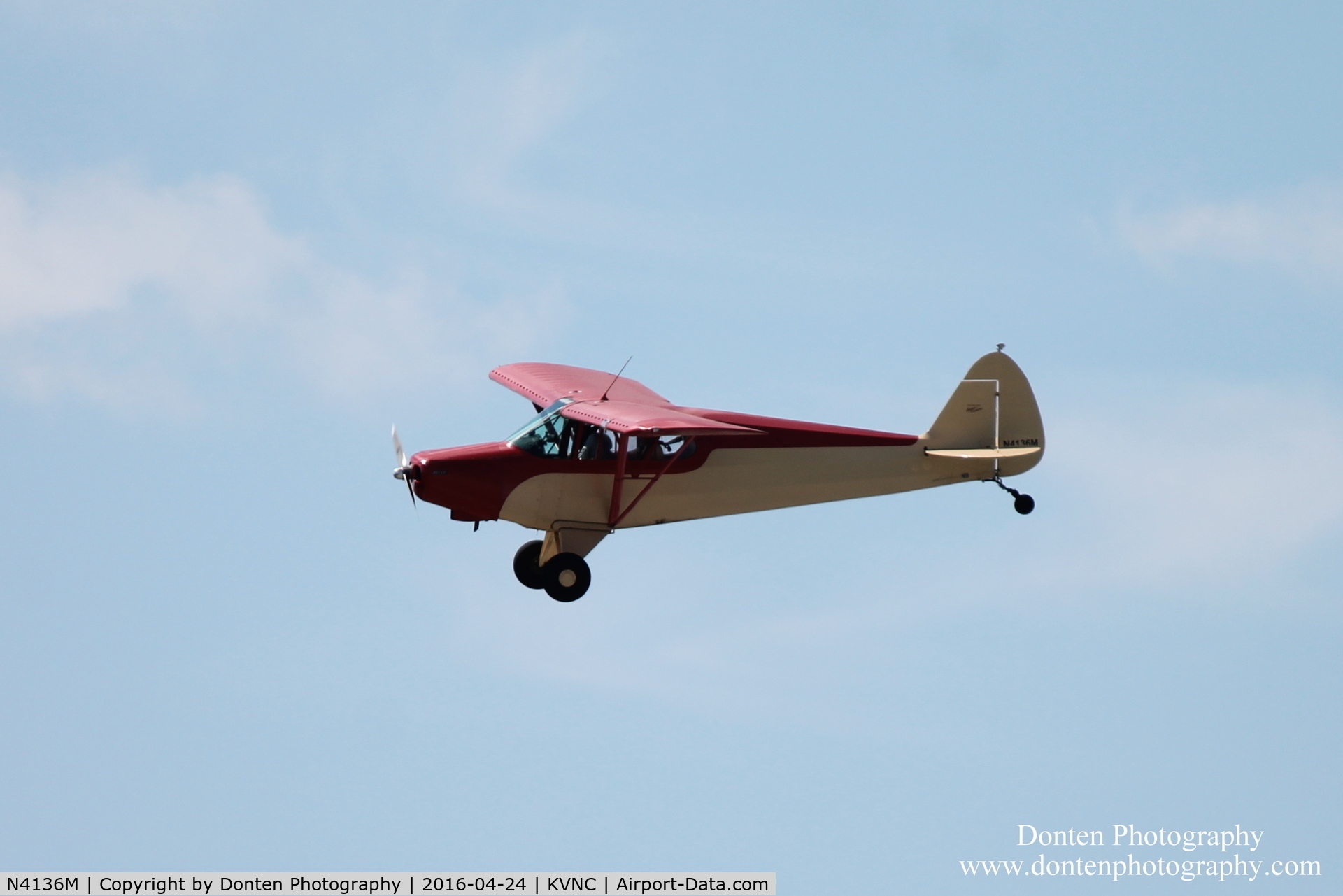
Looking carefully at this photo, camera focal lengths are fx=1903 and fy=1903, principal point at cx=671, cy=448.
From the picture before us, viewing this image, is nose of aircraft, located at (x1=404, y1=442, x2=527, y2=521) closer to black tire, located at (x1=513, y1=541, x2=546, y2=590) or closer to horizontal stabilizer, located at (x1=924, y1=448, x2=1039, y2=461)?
black tire, located at (x1=513, y1=541, x2=546, y2=590)

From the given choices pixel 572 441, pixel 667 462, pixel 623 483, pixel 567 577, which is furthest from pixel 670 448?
pixel 567 577

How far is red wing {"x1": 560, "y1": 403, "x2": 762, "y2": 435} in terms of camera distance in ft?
78.2

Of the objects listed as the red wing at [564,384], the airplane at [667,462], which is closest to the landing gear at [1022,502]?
the airplane at [667,462]

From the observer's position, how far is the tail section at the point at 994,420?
27.7 meters

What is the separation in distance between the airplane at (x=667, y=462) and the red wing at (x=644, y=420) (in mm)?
25

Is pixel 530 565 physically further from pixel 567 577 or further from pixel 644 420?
pixel 644 420

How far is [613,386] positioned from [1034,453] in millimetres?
6265

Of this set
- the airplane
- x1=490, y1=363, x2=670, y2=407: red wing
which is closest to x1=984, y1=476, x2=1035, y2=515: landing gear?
the airplane

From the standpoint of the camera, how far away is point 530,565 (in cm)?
2639

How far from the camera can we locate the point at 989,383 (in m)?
27.8

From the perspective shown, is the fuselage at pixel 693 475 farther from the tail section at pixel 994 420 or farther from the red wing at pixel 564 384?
the red wing at pixel 564 384

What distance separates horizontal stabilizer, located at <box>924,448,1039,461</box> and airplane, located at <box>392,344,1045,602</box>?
0.02m

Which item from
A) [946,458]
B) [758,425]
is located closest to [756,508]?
[758,425]

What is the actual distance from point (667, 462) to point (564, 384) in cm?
267
